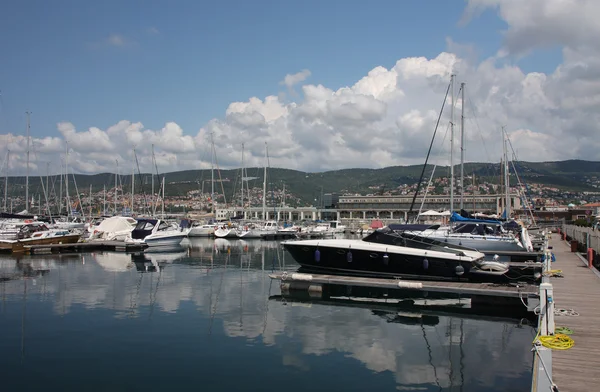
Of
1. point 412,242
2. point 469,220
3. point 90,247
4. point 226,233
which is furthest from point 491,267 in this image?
point 226,233

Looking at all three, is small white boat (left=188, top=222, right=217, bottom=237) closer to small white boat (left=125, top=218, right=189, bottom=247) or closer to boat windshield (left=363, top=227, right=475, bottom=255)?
small white boat (left=125, top=218, right=189, bottom=247)

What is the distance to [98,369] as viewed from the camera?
496 inches

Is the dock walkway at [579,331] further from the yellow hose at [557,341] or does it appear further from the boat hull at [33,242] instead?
the boat hull at [33,242]

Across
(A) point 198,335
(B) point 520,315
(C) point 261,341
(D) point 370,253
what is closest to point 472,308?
(B) point 520,315

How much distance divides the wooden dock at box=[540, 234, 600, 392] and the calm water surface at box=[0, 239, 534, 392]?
5.38 ft

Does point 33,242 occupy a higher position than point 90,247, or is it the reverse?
point 33,242

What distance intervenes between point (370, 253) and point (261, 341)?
10.8 meters

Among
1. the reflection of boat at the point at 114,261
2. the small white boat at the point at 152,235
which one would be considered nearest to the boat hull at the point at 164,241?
the small white boat at the point at 152,235

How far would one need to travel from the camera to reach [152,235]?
50.1m

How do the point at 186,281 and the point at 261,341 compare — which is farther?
the point at 186,281

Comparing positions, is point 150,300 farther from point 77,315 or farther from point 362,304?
point 362,304

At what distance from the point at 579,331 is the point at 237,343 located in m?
9.23

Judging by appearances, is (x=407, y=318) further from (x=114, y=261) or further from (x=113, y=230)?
(x=113, y=230)

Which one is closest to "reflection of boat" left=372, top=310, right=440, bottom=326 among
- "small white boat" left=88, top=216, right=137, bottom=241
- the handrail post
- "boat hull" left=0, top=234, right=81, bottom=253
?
the handrail post
